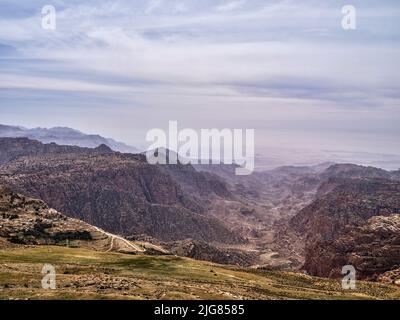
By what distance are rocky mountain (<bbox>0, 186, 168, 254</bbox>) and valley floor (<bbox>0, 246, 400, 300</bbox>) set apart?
45.1 feet

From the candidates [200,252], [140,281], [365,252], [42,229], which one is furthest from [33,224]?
[365,252]

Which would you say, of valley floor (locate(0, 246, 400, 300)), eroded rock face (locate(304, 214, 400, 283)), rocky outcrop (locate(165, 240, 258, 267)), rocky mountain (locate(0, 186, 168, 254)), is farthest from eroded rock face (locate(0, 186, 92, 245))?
eroded rock face (locate(304, 214, 400, 283))

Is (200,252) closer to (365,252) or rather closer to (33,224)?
(365,252)

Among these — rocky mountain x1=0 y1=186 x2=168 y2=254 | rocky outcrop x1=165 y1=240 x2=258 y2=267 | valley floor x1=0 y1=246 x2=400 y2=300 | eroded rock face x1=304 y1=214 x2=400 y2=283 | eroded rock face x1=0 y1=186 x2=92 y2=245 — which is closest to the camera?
valley floor x1=0 y1=246 x2=400 y2=300

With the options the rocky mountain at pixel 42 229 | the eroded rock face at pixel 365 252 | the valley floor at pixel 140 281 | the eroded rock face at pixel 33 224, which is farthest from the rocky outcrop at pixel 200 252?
the valley floor at pixel 140 281

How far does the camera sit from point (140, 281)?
4925cm

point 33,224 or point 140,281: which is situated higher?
point 140,281

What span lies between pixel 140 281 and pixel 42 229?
56.6 metres

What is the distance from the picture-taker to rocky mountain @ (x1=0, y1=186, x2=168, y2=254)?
305 feet

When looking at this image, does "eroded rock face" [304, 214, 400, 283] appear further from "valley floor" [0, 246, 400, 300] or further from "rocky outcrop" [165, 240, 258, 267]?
"valley floor" [0, 246, 400, 300]
